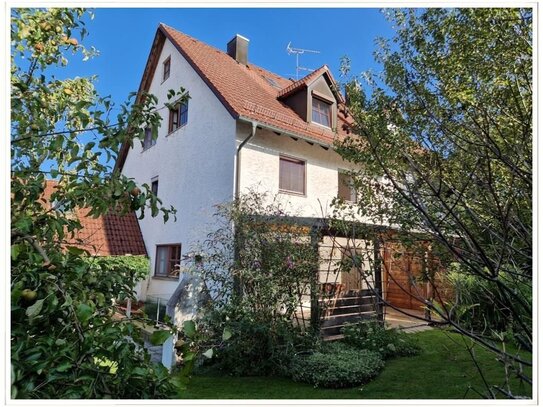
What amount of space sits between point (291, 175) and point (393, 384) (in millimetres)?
5901

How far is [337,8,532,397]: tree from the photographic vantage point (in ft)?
5.77

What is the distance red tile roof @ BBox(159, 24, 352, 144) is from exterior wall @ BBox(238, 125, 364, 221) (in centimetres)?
44

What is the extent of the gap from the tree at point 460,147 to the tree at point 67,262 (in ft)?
4.10

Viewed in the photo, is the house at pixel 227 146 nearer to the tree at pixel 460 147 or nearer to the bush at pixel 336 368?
the bush at pixel 336 368

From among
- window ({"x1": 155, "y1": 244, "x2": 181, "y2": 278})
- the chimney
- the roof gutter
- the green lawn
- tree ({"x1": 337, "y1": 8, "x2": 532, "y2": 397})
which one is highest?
the chimney

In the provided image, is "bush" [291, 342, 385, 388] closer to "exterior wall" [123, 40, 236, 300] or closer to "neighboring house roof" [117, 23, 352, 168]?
"exterior wall" [123, 40, 236, 300]

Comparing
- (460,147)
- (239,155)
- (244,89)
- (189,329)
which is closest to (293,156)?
(239,155)

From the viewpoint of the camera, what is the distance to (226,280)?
671 centimetres

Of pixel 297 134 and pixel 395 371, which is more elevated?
pixel 297 134

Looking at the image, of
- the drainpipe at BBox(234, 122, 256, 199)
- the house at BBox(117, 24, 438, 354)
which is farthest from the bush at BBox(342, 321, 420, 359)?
the drainpipe at BBox(234, 122, 256, 199)
